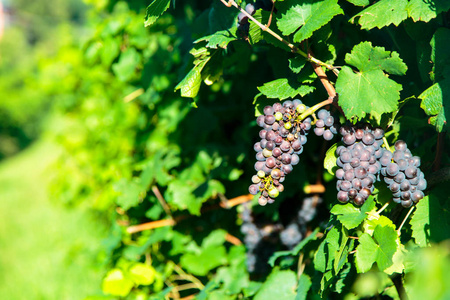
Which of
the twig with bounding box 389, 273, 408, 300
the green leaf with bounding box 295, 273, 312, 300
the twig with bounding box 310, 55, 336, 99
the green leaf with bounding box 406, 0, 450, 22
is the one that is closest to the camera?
the green leaf with bounding box 406, 0, 450, 22

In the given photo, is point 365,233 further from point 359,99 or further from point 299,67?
point 299,67

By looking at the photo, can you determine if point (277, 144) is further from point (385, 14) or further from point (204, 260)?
point (204, 260)

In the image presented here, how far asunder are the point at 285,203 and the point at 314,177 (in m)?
0.21

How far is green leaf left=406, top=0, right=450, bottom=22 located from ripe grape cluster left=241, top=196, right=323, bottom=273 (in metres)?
1.05

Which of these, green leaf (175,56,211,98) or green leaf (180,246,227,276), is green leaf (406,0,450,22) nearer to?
green leaf (175,56,211,98)

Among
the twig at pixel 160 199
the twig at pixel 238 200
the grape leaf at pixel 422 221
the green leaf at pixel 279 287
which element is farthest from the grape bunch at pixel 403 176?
the twig at pixel 160 199

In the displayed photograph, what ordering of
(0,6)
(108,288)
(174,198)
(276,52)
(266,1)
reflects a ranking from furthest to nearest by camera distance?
(0,6) < (174,198) < (108,288) < (276,52) < (266,1)

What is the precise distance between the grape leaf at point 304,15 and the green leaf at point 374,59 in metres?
0.11

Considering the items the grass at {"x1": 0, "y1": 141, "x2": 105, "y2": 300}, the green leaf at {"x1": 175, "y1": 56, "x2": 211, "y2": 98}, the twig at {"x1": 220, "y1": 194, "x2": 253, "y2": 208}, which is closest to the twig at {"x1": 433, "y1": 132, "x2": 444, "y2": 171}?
the green leaf at {"x1": 175, "y1": 56, "x2": 211, "y2": 98}

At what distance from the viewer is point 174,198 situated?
184 centimetres

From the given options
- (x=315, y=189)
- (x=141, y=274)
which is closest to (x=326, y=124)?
(x=315, y=189)

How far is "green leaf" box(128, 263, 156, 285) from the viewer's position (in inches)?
66.8

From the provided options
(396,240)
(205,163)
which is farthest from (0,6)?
(396,240)

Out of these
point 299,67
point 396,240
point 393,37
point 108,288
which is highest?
point 299,67
